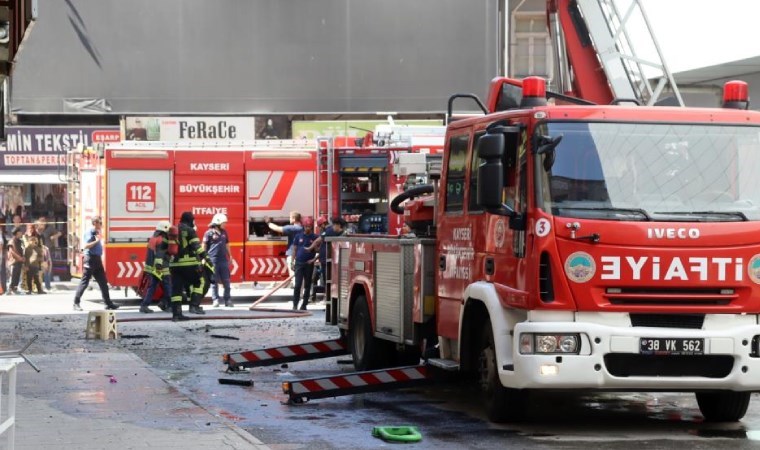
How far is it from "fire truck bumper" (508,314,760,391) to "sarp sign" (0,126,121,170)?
1002 inches

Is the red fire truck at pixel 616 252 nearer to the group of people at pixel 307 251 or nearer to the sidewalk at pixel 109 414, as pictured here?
the sidewalk at pixel 109 414

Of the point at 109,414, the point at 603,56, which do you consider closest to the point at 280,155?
the point at 603,56

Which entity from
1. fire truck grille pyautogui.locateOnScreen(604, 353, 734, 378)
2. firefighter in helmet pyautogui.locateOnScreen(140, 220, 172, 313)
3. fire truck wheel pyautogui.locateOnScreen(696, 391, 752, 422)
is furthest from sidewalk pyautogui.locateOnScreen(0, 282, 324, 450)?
fire truck wheel pyautogui.locateOnScreen(696, 391, 752, 422)

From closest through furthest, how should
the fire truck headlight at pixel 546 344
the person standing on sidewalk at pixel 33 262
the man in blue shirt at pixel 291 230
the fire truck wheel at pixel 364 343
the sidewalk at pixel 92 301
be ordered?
the fire truck headlight at pixel 546 344, the fire truck wheel at pixel 364 343, the sidewalk at pixel 92 301, the man in blue shirt at pixel 291 230, the person standing on sidewalk at pixel 33 262

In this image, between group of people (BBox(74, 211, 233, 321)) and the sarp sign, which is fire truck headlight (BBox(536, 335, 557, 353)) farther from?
the sarp sign

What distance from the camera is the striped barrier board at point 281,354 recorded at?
1371cm

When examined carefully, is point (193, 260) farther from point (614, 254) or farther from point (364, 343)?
point (614, 254)

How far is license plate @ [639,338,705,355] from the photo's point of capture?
31.3ft

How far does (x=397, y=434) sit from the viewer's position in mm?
9844

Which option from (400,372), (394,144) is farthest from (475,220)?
(394,144)

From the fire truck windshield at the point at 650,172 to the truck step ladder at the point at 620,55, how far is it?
5649 millimetres

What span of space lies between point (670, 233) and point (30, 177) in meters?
25.8

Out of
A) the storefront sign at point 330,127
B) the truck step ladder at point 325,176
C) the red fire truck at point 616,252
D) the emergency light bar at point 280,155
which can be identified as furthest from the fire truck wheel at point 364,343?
the storefront sign at point 330,127

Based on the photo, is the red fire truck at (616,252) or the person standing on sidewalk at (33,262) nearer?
the red fire truck at (616,252)
